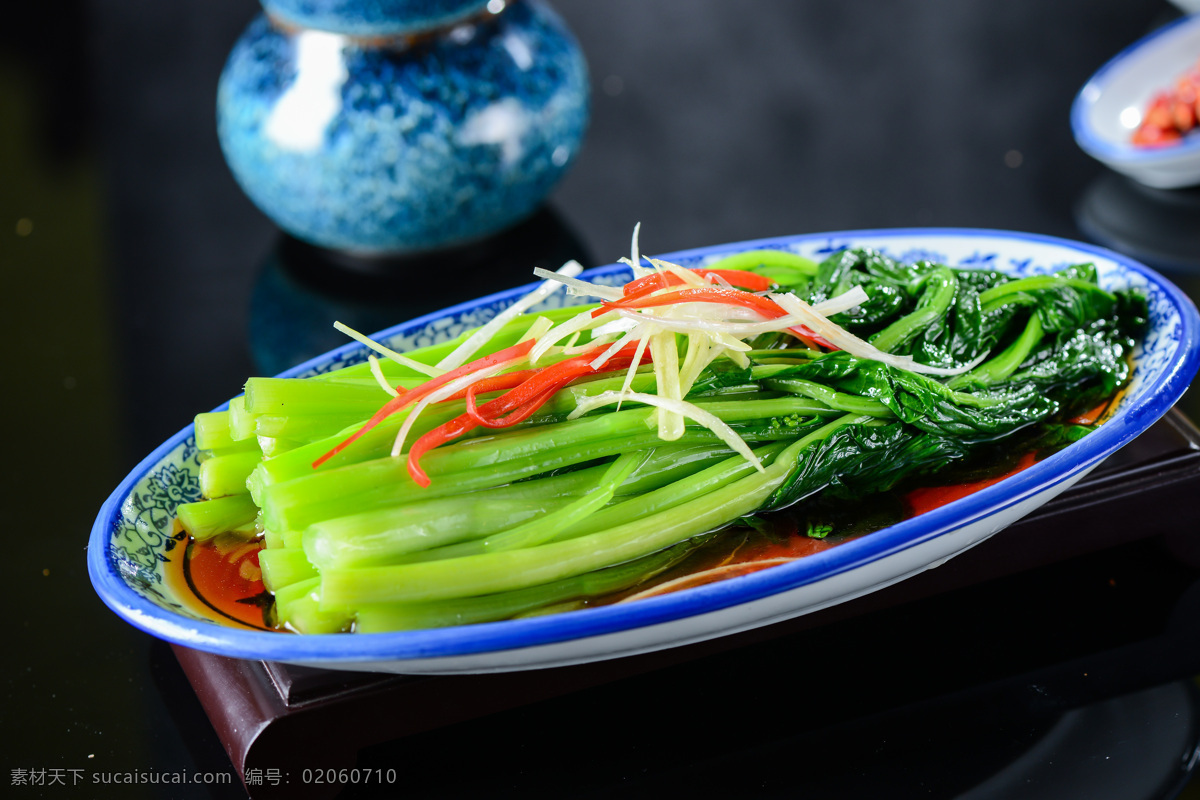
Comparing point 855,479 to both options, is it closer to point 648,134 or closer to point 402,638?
point 402,638

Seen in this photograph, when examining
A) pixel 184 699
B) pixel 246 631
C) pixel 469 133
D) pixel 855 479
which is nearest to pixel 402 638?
pixel 246 631

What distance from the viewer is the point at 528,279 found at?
302 centimetres

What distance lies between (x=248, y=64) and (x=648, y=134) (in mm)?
1414

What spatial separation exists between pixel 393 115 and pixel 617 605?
1.59m

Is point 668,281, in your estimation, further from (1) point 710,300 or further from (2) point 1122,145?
(2) point 1122,145

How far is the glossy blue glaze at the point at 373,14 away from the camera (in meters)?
2.56

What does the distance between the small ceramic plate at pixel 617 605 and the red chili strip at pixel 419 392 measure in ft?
1.04

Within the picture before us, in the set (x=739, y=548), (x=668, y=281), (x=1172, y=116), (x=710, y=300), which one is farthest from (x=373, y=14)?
(x=1172, y=116)

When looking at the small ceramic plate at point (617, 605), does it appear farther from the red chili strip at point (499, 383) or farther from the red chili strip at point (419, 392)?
the red chili strip at point (499, 383)

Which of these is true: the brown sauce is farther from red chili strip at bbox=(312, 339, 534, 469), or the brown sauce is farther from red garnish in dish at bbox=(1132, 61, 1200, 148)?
red garnish in dish at bbox=(1132, 61, 1200, 148)

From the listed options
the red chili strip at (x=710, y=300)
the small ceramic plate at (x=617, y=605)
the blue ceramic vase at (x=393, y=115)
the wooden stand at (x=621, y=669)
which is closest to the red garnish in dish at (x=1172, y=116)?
the small ceramic plate at (x=617, y=605)

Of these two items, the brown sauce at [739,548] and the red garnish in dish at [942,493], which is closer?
the brown sauce at [739,548]

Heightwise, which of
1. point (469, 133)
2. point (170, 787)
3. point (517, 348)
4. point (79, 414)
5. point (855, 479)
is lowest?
point (170, 787)

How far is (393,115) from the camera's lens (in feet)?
8.51
